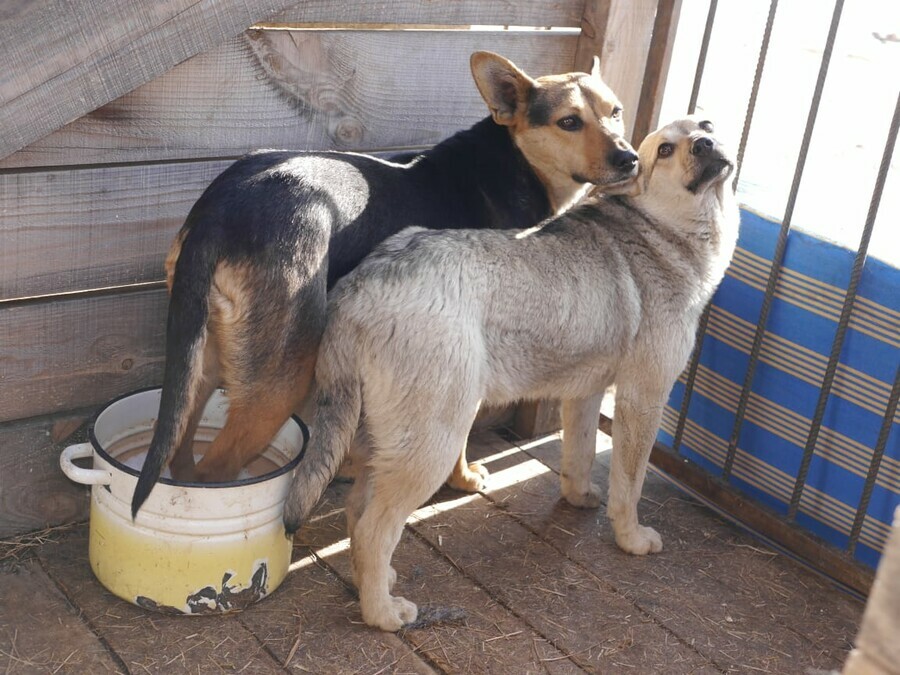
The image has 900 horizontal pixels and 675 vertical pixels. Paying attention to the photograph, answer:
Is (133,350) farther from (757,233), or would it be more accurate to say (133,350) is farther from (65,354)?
(757,233)

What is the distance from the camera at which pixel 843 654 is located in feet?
11.7

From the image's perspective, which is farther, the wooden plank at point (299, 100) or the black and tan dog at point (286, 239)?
the wooden plank at point (299, 100)

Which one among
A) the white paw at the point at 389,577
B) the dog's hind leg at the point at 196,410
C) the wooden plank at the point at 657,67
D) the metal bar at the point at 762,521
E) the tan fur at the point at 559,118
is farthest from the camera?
the wooden plank at the point at 657,67

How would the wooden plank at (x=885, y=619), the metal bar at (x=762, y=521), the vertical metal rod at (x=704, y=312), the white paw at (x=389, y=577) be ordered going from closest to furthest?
the wooden plank at (x=885, y=619) → the white paw at (x=389, y=577) → the metal bar at (x=762, y=521) → the vertical metal rod at (x=704, y=312)

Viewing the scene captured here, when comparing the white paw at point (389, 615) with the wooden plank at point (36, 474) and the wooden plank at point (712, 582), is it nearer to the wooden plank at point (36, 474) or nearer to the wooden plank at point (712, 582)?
the wooden plank at point (712, 582)

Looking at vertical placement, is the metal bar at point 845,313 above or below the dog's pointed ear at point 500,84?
below

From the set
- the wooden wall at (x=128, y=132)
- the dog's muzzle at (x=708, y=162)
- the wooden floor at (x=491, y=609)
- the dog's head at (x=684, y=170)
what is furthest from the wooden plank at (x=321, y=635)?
the dog's muzzle at (x=708, y=162)

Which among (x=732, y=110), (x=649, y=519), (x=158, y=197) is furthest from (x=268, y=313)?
(x=732, y=110)

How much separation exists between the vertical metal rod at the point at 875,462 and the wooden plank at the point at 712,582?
0.27 meters

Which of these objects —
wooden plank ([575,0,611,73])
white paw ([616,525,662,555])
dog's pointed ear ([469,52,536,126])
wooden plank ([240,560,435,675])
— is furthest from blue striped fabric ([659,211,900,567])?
wooden plank ([240,560,435,675])

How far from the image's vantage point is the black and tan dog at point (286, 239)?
3004 mm

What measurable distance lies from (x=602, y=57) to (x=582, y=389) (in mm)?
1570

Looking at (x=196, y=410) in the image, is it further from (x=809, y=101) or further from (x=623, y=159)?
(x=809, y=101)

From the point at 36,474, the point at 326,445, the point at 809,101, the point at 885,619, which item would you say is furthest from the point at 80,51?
the point at 809,101
